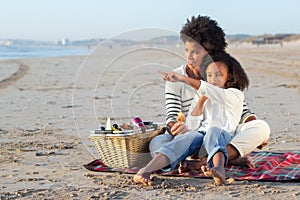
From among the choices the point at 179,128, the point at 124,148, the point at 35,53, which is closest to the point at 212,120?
the point at 179,128

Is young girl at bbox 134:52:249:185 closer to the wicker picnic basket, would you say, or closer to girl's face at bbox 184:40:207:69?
girl's face at bbox 184:40:207:69

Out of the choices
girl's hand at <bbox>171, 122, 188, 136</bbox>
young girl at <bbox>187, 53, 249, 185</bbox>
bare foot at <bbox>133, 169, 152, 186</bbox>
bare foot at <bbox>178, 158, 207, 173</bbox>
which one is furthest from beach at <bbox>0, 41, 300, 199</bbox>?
girl's hand at <bbox>171, 122, 188, 136</bbox>

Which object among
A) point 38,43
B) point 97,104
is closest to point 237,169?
point 97,104

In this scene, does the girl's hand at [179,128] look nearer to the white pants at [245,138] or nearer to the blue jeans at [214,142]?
the white pants at [245,138]

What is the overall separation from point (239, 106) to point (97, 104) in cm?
530

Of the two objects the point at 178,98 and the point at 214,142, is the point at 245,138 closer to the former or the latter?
the point at 214,142

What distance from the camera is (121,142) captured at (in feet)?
15.0

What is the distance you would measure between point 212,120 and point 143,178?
819mm

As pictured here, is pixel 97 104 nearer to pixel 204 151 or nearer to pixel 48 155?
pixel 48 155

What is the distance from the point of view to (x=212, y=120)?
14.9 feet

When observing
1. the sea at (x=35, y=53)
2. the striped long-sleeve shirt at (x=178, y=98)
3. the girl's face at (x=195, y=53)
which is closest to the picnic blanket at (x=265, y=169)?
the striped long-sleeve shirt at (x=178, y=98)

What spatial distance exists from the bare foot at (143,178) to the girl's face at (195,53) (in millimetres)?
1047

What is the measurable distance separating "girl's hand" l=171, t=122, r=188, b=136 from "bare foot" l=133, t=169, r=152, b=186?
1.81 feet

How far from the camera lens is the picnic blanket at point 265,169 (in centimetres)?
429
